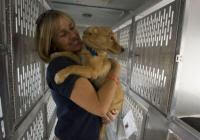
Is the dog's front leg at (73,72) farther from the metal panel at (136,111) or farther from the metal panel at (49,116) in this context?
the metal panel at (49,116)

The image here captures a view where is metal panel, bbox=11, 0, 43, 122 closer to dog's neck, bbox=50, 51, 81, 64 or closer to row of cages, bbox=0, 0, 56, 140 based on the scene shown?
row of cages, bbox=0, 0, 56, 140

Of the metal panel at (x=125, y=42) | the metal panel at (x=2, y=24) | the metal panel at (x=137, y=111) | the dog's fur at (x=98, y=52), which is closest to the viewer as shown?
the metal panel at (x=2, y=24)

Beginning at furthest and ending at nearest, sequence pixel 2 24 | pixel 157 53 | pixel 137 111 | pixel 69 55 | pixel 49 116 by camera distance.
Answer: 1. pixel 49 116
2. pixel 137 111
3. pixel 157 53
4. pixel 69 55
5. pixel 2 24

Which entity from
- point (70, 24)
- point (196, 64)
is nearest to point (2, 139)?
point (70, 24)

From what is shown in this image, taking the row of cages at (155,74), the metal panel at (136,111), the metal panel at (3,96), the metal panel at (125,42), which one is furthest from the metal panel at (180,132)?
the metal panel at (125,42)

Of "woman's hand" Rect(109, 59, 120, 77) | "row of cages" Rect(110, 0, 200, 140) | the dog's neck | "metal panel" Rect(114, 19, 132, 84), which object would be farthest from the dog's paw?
"metal panel" Rect(114, 19, 132, 84)

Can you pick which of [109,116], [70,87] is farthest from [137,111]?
[70,87]

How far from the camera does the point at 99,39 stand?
75 cm

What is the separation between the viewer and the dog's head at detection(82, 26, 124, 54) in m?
0.75

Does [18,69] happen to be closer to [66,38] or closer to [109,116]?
[66,38]

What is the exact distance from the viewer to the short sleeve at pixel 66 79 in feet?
2.07

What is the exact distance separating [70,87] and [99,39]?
231 millimetres

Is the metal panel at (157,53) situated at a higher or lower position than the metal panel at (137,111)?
higher

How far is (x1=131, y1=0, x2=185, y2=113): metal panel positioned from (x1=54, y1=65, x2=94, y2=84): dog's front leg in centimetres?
32
